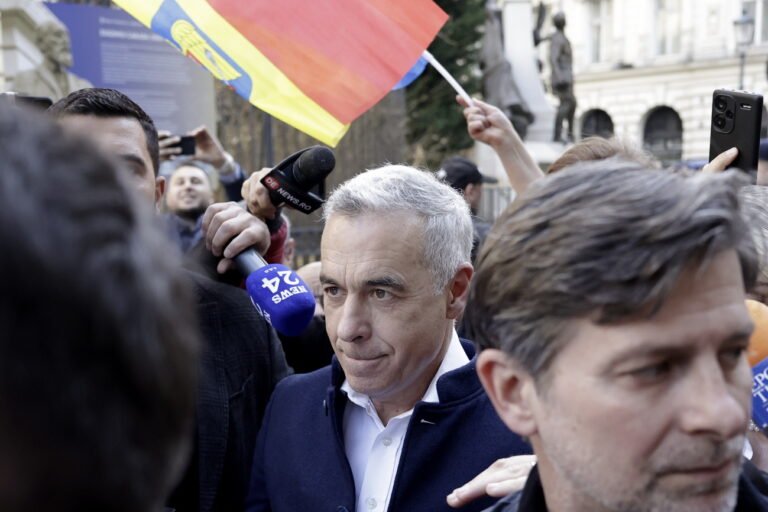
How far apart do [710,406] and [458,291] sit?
110 cm

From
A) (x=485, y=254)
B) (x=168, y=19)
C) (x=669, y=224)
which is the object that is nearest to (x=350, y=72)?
(x=168, y=19)

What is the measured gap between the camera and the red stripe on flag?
9.89 feet

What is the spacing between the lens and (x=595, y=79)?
126ft

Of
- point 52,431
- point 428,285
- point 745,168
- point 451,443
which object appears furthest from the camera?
point 745,168

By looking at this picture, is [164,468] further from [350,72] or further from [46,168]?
[350,72]

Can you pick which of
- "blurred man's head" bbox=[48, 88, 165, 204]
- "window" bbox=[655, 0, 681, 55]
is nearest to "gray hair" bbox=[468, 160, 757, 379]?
"blurred man's head" bbox=[48, 88, 165, 204]

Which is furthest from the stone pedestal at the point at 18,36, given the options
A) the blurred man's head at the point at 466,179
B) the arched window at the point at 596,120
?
the arched window at the point at 596,120

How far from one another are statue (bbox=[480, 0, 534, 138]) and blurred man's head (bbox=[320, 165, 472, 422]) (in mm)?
14608

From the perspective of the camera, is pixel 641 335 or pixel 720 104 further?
pixel 720 104

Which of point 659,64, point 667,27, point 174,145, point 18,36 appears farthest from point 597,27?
point 174,145

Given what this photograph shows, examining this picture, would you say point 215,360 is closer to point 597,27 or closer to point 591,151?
point 591,151

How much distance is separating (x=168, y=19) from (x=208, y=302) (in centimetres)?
112

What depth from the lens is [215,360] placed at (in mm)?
2262

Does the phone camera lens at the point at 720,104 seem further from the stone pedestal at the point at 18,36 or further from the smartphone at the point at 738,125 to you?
the stone pedestal at the point at 18,36
